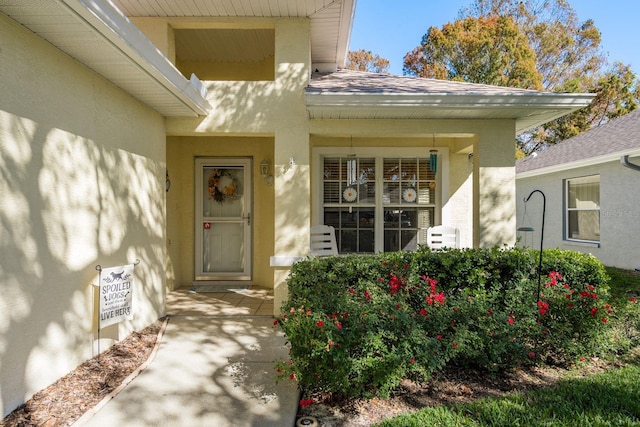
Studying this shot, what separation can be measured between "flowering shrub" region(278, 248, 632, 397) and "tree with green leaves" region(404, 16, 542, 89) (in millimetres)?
15801

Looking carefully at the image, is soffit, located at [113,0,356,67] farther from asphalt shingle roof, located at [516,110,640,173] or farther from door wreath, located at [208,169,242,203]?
asphalt shingle roof, located at [516,110,640,173]

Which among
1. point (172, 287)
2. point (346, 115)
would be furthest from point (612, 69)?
point (172, 287)

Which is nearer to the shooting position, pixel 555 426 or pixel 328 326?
pixel 555 426

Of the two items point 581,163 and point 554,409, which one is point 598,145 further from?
point 554,409

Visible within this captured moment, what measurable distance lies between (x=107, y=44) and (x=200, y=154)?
4315 millimetres

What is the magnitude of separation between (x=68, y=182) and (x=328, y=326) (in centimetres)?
277

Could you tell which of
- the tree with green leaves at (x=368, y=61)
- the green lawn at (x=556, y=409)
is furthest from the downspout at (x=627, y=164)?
the tree with green leaves at (x=368, y=61)

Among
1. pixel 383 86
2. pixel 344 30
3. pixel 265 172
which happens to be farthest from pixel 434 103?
pixel 265 172

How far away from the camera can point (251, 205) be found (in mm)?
7695

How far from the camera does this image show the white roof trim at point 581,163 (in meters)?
8.67

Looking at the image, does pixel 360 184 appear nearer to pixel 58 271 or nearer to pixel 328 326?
pixel 328 326

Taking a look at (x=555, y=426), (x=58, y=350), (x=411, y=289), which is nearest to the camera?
(x=555, y=426)

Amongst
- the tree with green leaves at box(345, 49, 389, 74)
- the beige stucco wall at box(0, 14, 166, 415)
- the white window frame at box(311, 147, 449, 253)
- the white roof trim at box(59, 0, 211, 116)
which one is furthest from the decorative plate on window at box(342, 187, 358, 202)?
the tree with green leaves at box(345, 49, 389, 74)

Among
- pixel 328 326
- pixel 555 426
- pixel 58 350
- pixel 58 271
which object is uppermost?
pixel 58 271
